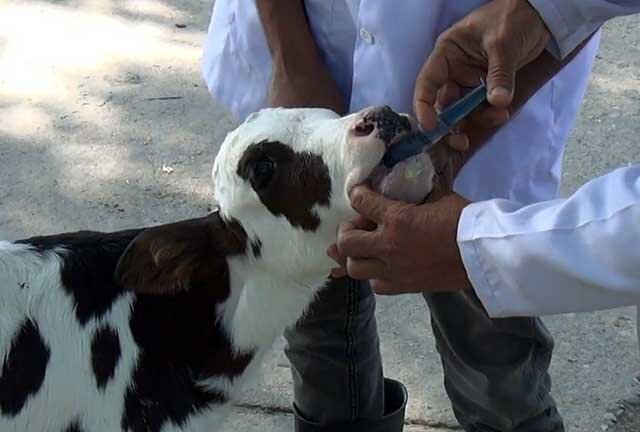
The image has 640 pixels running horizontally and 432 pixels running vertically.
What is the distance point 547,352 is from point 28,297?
1377 millimetres

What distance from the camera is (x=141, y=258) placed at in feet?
9.27

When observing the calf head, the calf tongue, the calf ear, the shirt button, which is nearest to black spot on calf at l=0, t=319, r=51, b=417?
the calf ear

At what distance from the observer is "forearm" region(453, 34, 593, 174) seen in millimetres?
2811

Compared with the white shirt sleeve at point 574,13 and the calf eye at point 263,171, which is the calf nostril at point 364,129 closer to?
the calf eye at point 263,171

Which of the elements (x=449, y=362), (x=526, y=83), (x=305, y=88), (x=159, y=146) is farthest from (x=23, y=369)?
(x=159, y=146)

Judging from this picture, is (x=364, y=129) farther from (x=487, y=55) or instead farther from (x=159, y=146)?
(x=159, y=146)

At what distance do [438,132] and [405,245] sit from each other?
0.99 feet

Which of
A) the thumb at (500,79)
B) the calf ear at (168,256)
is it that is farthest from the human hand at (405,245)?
the calf ear at (168,256)

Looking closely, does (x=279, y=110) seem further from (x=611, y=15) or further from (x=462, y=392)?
(x=462, y=392)

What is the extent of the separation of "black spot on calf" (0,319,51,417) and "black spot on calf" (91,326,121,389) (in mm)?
114

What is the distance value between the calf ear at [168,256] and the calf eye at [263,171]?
216 millimetres

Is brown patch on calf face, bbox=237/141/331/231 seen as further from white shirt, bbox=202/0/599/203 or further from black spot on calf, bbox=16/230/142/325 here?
black spot on calf, bbox=16/230/142/325

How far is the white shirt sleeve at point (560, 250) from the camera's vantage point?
2.22 m

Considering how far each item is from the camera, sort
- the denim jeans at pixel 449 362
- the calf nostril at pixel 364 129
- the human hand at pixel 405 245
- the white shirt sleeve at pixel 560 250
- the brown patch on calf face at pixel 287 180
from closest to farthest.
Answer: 1. the white shirt sleeve at pixel 560 250
2. the human hand at pixel 405 245
3. the calf nostril at pixel 364 129
4. the brown patch on calf face at pixel 287 180
5. the denim jeans at pixel 449 362
